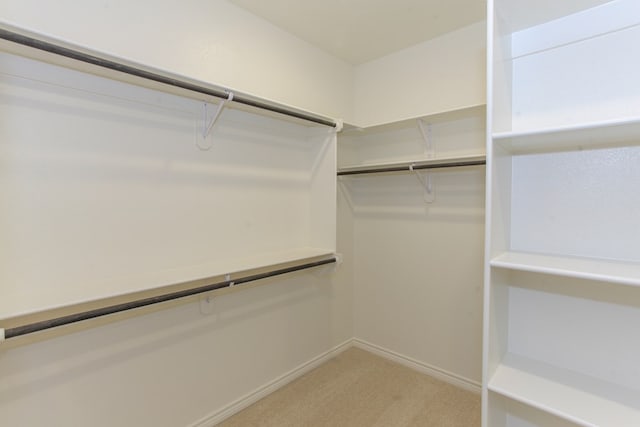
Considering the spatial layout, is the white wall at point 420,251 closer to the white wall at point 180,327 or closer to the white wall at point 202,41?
the white wall at point 180,327

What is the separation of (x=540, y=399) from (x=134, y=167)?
205cm

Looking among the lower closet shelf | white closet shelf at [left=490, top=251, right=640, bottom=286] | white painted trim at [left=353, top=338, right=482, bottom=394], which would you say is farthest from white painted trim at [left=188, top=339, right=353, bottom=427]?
white closet shelf at [left=490, top=251, right=640, bottom=286]

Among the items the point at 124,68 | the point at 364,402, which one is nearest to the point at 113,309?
the point at 124,68

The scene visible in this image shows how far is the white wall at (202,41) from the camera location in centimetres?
135

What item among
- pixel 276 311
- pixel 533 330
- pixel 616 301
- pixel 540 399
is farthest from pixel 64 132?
pixel 616 301

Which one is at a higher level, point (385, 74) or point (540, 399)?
point (385, 74)

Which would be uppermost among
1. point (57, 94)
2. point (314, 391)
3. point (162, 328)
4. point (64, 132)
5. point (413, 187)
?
point (57, 94)

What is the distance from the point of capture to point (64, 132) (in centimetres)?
135

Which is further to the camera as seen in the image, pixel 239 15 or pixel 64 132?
pixel 239 15

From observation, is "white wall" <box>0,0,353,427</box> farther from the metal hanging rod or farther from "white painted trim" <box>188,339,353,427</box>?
the metal hanging rod

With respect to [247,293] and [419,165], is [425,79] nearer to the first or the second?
[419,165]

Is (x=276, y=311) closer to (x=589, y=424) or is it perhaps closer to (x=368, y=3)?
(x=589, y=424)

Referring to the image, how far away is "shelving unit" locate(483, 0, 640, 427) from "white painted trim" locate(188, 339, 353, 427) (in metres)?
1.34

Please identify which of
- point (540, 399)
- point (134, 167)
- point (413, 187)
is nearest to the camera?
point (540, 399)
